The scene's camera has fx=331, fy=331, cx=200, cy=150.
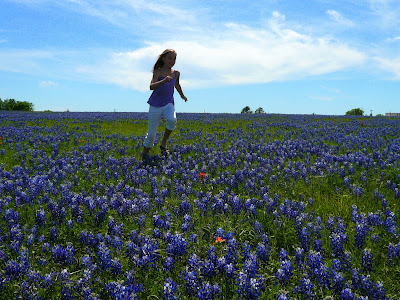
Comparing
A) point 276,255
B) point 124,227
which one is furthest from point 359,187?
point 124,227

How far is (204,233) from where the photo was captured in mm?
4535

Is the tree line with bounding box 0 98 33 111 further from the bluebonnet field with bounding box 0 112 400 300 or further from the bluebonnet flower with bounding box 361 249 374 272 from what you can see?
the bluebonnet flower with bounding box 361 249 374 272

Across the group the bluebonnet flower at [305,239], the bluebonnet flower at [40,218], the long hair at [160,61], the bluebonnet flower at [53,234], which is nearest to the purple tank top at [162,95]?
the long hair at [160,61]

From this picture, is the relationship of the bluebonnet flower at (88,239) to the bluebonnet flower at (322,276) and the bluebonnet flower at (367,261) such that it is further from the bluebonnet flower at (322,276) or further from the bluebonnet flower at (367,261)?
the bluebonnet flower at (367,261)

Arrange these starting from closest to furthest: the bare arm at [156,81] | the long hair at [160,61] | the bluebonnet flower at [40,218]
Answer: the bluebonnet flower at [40,218]
the bare arm at [156,81]
the long hair at [160,61]

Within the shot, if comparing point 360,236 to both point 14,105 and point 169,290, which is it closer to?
point 169,290

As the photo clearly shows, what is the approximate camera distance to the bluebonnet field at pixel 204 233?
3.27 meters

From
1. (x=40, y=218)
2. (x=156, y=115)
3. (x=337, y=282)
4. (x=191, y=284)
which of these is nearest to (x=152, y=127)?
(x=156, y=115)

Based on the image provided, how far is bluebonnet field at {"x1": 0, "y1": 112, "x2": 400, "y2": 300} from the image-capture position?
3273 mm

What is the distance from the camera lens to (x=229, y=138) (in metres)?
12.7

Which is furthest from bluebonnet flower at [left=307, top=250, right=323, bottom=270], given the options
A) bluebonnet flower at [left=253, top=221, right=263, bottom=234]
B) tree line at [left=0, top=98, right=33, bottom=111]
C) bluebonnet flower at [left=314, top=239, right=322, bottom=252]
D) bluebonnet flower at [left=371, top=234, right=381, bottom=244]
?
tree line at [left=0, top=98, right=33, bottom=111]

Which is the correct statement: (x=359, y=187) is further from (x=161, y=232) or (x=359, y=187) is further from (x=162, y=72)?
(x=162, y=72)

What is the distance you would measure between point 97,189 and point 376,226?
4770 millimetres

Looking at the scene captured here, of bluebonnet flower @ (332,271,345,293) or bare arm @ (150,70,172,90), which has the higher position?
bare arm @ (150,70,172,90)
